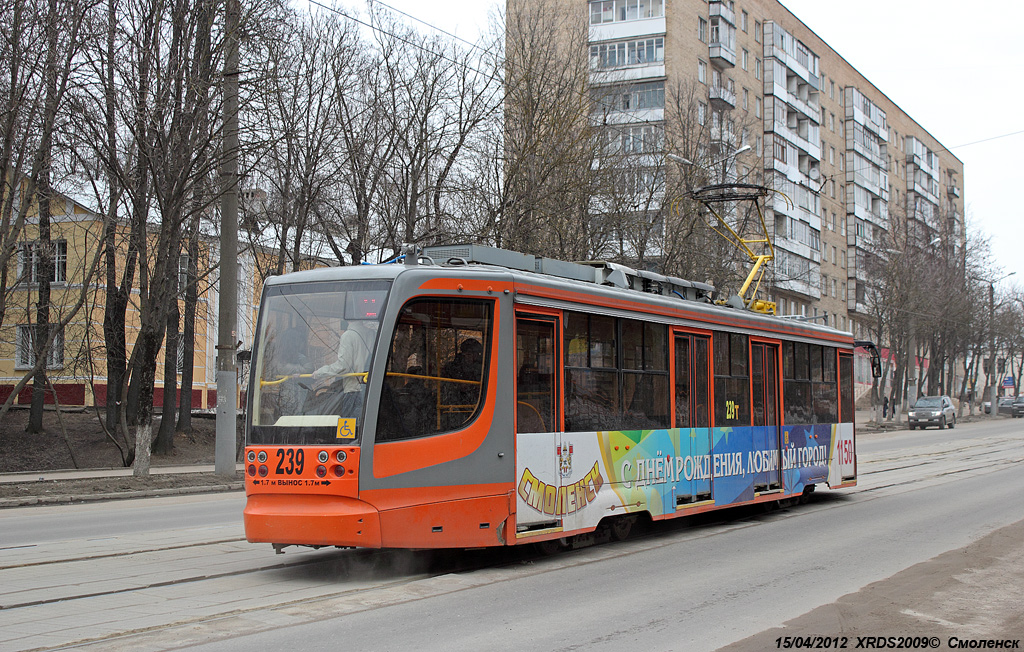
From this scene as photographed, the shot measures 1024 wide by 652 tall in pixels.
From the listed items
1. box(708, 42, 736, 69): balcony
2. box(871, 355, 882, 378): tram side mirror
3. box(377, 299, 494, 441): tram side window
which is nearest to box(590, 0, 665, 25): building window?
box(708, 42, 736, 69): balcony

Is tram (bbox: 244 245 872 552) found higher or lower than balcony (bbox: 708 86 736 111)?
lower

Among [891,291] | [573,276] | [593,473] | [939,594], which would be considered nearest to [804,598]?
[939,594]

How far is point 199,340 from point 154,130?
28.0 metres

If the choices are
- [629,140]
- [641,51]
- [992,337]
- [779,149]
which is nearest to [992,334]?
[992,337]

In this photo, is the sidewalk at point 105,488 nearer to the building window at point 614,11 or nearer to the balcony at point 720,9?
the building window at point 614,11

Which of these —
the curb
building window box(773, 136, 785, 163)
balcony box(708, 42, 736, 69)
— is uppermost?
balcony box(708, 42, 736, 69)

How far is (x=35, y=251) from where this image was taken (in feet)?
76.9

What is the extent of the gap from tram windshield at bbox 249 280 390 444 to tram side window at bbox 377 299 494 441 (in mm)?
270

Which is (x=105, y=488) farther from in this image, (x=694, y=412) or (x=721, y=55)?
(x=721, y=55)

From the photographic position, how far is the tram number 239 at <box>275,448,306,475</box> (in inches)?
332

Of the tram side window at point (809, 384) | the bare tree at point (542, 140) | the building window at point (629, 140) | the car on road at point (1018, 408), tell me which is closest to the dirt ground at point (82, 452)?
the bare tree at point (542, 140)

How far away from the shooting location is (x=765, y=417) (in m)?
13.7

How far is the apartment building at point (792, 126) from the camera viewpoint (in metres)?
49.6

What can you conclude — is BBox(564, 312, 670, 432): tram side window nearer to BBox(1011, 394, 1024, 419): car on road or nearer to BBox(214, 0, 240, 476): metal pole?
BBox(214, 0, 240, 476): metal pole
